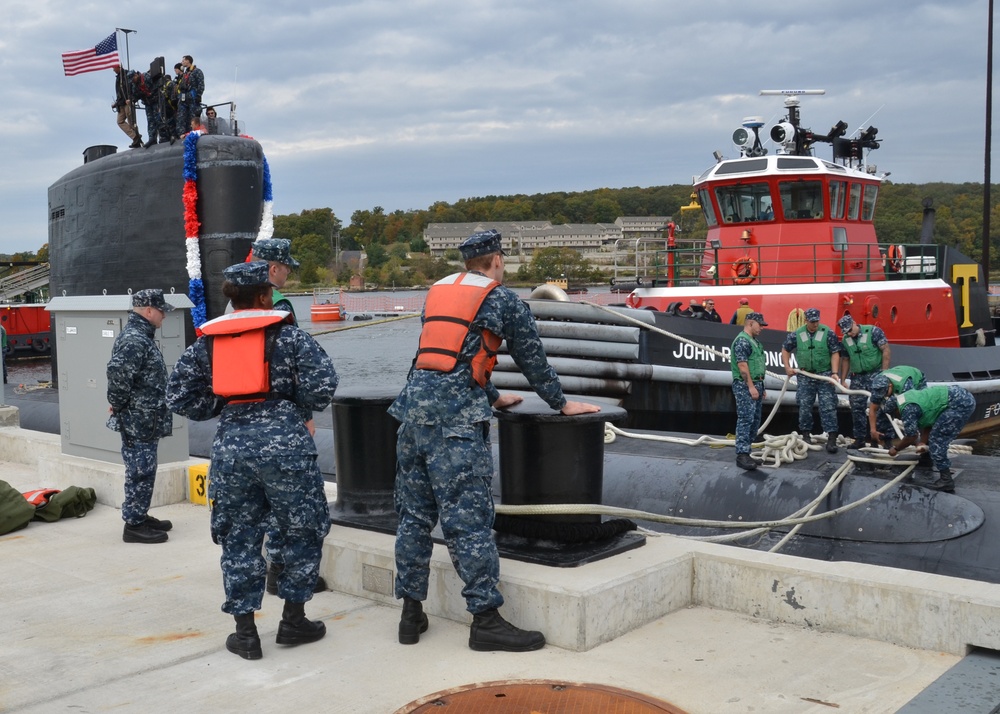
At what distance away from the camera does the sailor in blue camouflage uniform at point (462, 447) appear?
13.5ft

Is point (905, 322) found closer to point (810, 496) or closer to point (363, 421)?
point (810, 496)

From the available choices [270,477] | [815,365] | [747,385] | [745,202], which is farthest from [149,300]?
[745,202]

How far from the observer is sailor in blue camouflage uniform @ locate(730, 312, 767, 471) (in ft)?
27.9

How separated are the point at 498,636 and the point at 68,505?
13.7 ft

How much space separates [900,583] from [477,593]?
1.86m

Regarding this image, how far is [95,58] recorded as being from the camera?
1454 centimetres

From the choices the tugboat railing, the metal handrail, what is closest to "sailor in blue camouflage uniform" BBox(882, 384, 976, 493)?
the tugboat railing

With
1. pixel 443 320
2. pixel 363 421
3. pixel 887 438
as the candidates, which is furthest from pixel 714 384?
pixel 443 320

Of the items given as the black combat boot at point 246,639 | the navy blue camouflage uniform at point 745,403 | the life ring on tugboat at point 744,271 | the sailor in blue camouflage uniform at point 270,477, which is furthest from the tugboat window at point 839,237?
the black combat boot at point 246,639

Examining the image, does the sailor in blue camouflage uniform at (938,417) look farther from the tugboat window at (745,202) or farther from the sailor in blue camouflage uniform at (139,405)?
the tugboat window at (745,202)

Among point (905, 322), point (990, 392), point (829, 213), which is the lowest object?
point (990, 392)

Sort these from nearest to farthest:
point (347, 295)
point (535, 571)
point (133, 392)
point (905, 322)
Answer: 1. point (535, 571)
2. point (133, 392)
3. point (905, 322)
4. point (347, 295)

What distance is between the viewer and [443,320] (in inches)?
166

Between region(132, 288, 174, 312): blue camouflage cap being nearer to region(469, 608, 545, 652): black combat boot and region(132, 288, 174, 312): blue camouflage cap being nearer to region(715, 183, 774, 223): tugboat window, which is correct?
region(469, 608, 545, 652): black combat boot
